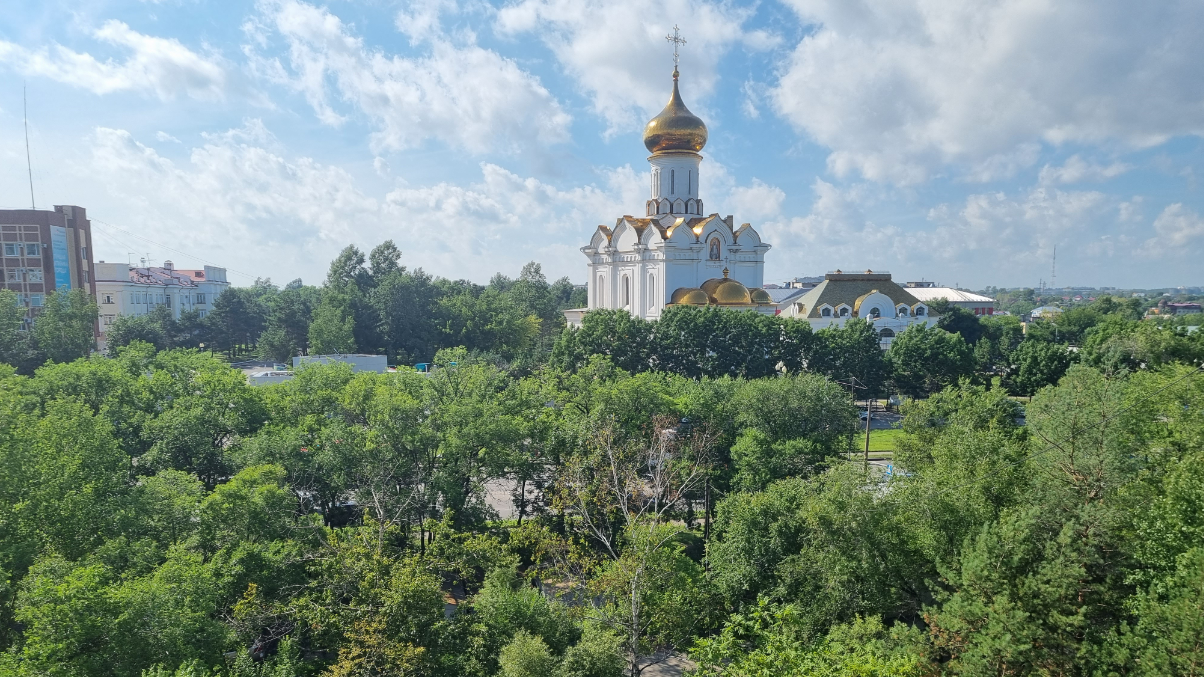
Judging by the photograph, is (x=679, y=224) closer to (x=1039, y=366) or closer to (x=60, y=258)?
(x=1039, y=366)

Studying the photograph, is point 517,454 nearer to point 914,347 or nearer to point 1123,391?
point 1123,391

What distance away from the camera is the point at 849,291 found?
49.9 metres

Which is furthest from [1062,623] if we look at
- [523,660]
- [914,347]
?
[914,347]

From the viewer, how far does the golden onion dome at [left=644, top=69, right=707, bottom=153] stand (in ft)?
141

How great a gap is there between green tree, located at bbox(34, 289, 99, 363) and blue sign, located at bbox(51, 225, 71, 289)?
42.6 ft

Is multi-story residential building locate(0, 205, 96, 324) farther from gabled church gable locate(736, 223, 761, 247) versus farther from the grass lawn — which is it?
the grass lawn

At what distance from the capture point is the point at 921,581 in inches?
555

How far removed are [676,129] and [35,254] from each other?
47.3 meters

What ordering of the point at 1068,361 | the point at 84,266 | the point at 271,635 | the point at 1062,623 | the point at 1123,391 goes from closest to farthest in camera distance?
the point at 1062,623, the point at 271,635, the point at 1123,391, the point at 1068,361, the point at 84,266

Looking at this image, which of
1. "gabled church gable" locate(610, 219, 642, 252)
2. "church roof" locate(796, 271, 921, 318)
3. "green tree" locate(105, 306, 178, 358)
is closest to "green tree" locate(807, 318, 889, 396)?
"church roof" locate(796, 271, 921, 318)

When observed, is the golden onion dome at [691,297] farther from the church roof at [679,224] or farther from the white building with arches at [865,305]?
the white building with arches at [865,305]

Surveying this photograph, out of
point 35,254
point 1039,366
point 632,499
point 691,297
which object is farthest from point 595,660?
point 35,254

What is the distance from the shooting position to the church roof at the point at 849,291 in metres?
48.7

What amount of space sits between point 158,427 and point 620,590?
15.3m
